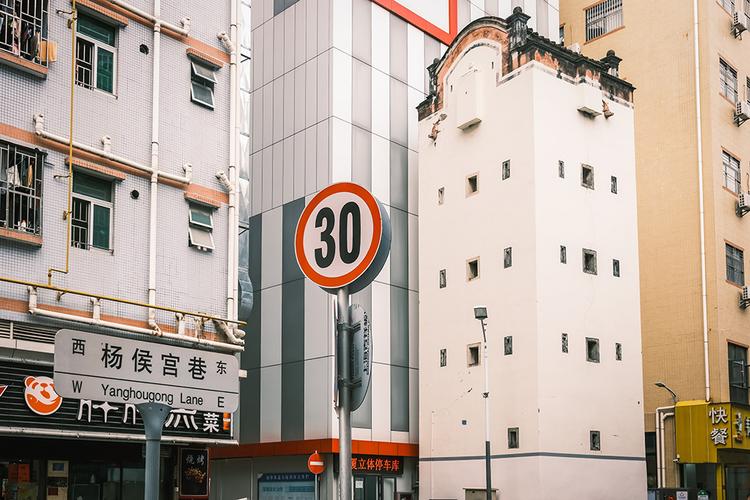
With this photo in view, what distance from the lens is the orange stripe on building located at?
33.1m

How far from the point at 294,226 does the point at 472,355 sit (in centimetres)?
809

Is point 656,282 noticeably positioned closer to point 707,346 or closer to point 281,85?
point 707,346

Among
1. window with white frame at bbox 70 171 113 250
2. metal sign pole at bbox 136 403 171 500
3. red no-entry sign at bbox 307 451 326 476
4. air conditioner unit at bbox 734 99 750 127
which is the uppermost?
air conditioner unit at bbox 734 99 750 127

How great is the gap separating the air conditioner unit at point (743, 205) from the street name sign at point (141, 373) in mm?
37352

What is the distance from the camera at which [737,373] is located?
38094mm

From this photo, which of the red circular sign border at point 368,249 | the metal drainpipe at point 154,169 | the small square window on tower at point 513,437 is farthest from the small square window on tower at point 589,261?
the red circular sign border at point 368,249

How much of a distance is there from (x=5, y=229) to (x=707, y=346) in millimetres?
27925

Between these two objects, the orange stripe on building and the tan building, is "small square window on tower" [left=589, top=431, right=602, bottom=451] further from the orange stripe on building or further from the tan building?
the orange stripe on building

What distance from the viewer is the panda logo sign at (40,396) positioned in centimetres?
1714

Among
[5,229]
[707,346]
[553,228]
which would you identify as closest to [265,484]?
[553,228]

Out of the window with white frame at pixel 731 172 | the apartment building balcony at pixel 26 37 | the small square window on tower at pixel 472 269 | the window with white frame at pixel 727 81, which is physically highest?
the window with white frame at pixel 727 81

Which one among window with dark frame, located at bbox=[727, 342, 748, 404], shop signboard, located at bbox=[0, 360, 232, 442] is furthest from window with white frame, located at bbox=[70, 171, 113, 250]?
window with dark frame, located at bbox=[727, 342, 748, 404]

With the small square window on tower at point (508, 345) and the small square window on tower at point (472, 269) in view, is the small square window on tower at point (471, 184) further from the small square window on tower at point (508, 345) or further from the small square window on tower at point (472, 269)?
the small square window on tower at point (508, 345)

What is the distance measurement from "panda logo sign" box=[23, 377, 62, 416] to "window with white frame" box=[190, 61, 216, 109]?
7305 millimetres
